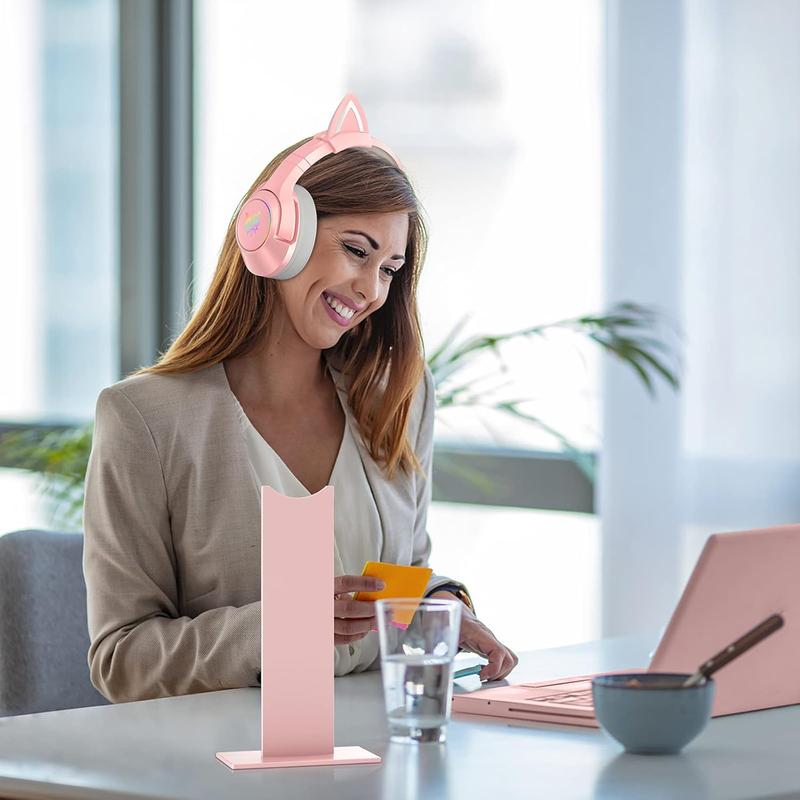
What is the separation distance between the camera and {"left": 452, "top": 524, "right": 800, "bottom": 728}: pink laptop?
1.39 m

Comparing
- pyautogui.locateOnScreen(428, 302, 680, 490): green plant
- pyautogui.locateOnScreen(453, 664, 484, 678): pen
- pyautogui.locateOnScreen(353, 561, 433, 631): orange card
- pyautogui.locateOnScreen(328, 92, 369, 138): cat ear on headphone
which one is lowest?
pyautogui.locateOnScreen(453, 664, 484, 678): pen

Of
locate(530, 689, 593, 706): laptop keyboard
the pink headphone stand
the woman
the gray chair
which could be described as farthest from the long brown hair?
the pink headphone stand

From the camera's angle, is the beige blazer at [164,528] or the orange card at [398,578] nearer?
the orange card at [398,578]

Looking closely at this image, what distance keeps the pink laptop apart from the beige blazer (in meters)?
0.42

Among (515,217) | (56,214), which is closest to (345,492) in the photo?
(515,217)

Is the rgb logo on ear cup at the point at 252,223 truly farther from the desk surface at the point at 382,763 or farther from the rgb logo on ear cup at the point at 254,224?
the desk surface at the point at 382,763

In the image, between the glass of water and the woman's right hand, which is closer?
the glass of water

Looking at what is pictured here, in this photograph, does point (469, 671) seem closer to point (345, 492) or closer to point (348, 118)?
point (345, 492)

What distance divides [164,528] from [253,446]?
0.17 metres

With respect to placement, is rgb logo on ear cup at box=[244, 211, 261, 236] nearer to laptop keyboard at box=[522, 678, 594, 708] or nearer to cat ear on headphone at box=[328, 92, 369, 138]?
cat ear on headphone at box=[328, 92, 369, 138]

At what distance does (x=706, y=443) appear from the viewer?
2695 mm

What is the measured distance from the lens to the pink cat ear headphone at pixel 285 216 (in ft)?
6.00

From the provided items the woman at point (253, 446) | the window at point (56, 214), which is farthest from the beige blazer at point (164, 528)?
the window at point (56, 214)

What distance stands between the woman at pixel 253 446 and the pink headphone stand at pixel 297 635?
1.12ft
